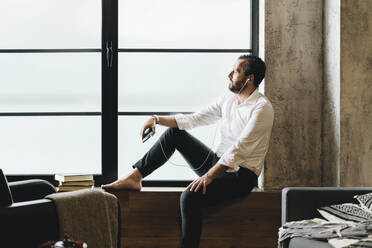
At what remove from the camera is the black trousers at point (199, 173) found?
2.47 meters

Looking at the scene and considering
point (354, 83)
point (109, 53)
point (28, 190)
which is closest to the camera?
point (28, 190)

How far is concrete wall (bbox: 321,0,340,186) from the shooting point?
2818 millimetres

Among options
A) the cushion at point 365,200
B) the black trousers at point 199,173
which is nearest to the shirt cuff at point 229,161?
the black trousers at point 199,173

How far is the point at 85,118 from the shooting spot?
3283mm

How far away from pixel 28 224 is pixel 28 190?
2.34 feet

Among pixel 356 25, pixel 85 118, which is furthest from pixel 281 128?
pixel 85 118

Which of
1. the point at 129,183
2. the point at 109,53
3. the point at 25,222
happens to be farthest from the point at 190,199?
the point at 109,53

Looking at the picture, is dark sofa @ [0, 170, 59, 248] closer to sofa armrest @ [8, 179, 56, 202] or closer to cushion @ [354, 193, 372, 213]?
sofa armrest @ [8, 179, 56, 202]

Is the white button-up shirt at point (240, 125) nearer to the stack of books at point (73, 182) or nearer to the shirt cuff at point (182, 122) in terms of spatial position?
the shirt cuff at point (182, 122)

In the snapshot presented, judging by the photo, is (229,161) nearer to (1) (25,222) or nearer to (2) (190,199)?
(2) (190,199)

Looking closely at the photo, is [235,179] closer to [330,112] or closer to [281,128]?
[281,128]

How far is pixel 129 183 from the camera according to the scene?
→ 9.25 feet

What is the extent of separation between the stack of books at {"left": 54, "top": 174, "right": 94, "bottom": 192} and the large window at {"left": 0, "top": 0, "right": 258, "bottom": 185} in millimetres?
365

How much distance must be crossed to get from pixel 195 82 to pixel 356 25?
1.26 meters
